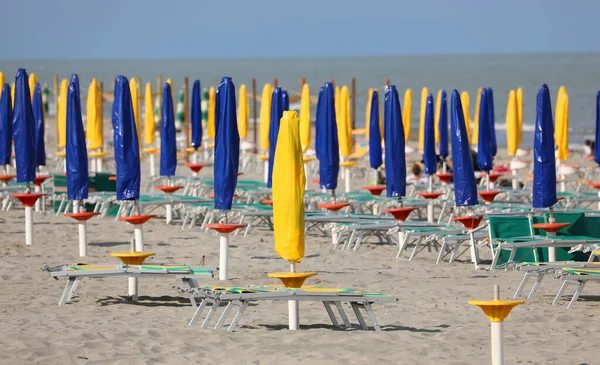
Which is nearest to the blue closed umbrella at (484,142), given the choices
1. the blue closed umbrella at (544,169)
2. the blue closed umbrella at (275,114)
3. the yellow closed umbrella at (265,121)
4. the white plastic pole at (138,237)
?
the blue closed umbrella at (275,114)

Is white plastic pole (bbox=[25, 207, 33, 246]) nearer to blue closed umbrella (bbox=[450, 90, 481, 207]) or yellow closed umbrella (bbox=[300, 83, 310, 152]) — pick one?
blue closed umbrella (bbox=[450, 90, 481, 207])

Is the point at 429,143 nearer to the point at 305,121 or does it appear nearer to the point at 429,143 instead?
the point at 429,143

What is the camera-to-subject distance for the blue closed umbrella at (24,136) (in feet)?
43.4

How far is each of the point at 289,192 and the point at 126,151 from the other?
350 centimetres

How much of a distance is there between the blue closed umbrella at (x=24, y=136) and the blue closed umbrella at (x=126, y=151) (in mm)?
1769

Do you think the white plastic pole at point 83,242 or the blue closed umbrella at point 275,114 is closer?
the white plastic pole at point 83,242

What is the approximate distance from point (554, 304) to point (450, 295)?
0.98 m

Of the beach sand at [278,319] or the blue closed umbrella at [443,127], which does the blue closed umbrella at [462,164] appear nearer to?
the beach sand at [278,319]

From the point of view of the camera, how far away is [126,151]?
38.8 ft

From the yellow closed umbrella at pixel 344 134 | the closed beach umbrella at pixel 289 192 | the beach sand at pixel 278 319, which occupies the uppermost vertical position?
the yellow closed umbrella at pixel 344 134

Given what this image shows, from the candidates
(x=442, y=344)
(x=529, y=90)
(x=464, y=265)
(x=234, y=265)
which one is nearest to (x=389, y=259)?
(x=464, y=265)

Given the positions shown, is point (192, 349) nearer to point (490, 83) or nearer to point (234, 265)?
point (234, 265)

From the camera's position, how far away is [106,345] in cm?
809

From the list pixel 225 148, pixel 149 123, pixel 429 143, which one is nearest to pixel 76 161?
pixel 225 148
